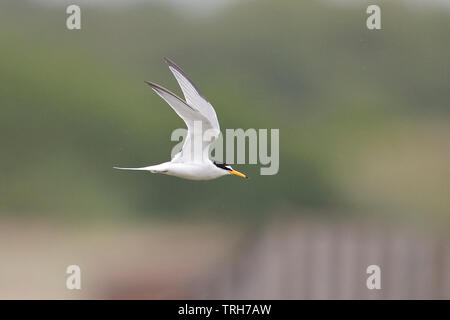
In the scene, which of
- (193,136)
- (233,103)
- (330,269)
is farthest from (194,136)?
(233,103)

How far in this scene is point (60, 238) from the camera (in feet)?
26.6

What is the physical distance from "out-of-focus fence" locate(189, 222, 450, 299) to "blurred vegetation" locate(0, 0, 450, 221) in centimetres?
247

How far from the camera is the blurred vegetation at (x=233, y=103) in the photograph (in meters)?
8.95

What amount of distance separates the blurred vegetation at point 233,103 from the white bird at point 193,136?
4778 millimetres

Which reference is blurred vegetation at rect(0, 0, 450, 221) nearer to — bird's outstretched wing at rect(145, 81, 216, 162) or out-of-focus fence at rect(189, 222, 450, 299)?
out-of-focus fence at rect(189, 222, 450, 299)

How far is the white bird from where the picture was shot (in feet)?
11.8

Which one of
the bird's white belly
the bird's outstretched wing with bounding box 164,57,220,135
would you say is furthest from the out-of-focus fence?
the bird's outstretched wing with bounding box 164,57,220,135

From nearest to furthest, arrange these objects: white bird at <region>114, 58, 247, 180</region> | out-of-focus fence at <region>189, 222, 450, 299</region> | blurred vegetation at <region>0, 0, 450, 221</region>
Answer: white bird at <region>114, 58, 247, 180</region>
out-of-focus fence at <region>189, 222, 450, 299</region>
blurred vegetation at <region>0, 0, 450, 221</region>

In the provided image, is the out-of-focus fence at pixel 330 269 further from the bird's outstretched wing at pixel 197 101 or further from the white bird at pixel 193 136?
Result: the bird's outstretched wing at pixel 197 101

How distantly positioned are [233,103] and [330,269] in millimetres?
4010

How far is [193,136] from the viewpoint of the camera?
12.1ft
